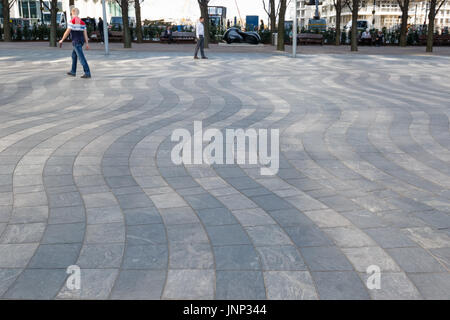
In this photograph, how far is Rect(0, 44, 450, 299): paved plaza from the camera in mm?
3094

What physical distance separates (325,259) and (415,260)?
655 mm

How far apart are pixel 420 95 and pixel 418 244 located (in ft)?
27.5

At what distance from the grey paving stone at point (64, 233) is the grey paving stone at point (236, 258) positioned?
1.13 metres

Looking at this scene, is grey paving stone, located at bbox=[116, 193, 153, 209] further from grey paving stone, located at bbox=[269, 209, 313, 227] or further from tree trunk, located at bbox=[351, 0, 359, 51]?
tree trunk, located at bbox=[351, 0, 359, 51]

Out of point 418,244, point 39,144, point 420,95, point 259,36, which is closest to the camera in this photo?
point 418,244

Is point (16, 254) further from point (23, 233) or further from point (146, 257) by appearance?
Answer: point (146, 257)

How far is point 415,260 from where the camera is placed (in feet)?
11.1

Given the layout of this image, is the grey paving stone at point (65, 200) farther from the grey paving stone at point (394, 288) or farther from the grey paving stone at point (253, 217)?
the grey paving stone at point (394, 288)

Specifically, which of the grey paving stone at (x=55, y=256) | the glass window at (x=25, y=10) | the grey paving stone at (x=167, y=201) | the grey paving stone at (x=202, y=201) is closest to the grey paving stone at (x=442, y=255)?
the grey paving stone at (x=202, y=201)

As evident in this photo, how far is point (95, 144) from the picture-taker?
6.56 m

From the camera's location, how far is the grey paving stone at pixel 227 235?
11.9 ft

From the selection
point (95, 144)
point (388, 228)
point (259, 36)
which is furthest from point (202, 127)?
point (259, 36)

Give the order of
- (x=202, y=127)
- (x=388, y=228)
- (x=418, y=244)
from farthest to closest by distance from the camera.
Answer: (x=202, y=127) < (x=388, y=228) < (x=418, y=244)

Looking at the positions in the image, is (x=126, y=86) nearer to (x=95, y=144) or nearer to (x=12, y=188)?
(x=95, y=144)
